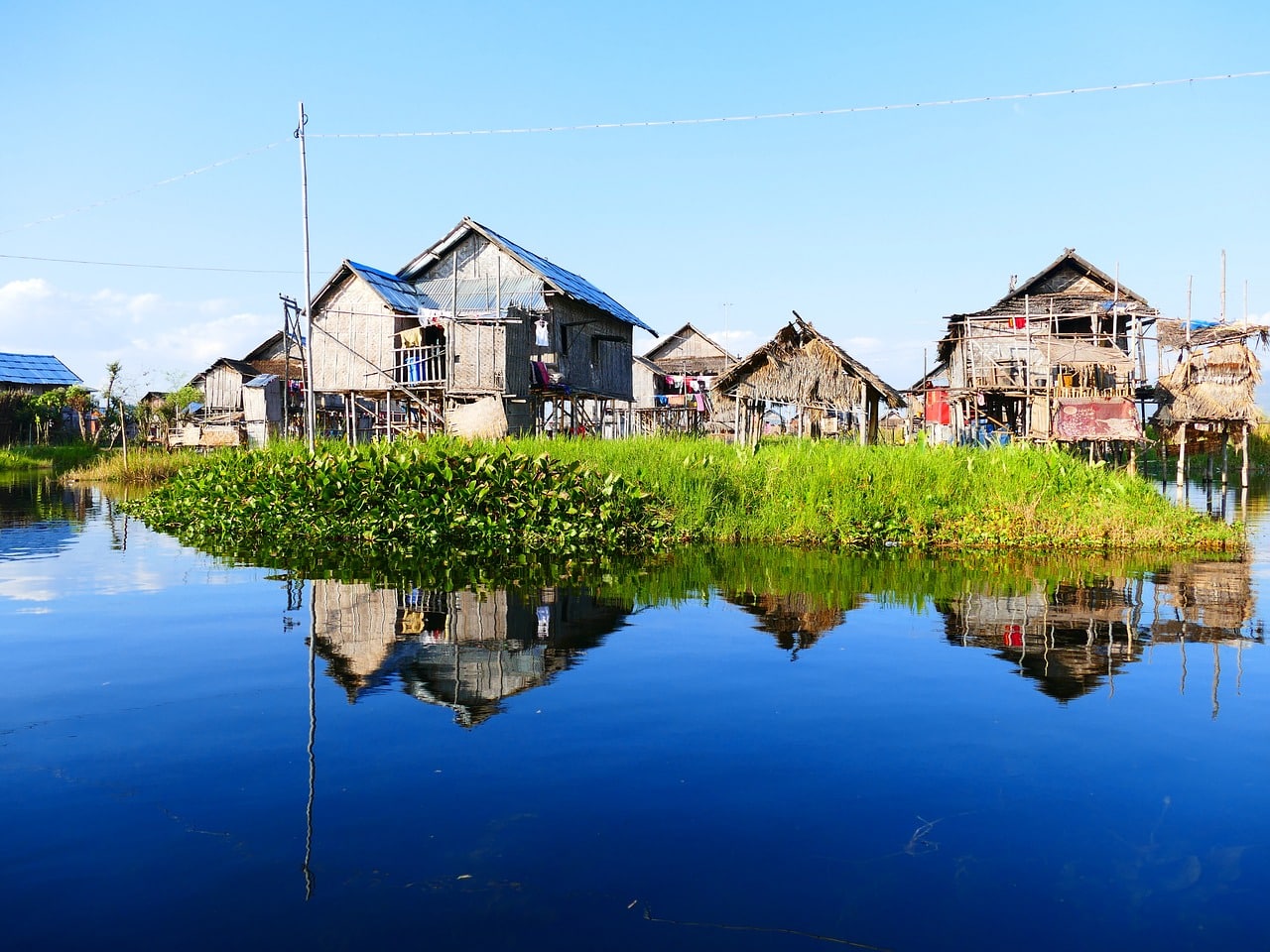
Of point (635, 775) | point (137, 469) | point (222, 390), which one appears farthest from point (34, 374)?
point (635, 775)

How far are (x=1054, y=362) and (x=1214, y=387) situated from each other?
4.72m

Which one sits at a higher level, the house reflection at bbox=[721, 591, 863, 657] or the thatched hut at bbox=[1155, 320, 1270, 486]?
the thatched hut at bbox=[1155, 320, 1270, 486]

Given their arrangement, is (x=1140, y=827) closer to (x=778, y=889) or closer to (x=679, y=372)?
(x=778, y=889)

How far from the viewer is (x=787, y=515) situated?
14273 mm

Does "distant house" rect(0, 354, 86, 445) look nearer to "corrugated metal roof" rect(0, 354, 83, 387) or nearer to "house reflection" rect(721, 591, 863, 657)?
"corrugated metal roof" rect(0, 354, 83, 387)

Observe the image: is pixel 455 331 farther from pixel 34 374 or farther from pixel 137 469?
pixel 34 374

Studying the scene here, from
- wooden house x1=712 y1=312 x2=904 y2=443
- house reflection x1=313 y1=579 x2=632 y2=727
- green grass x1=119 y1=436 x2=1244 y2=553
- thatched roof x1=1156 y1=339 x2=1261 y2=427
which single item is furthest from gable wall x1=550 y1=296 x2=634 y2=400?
house reflection x1=313 y1=579 x2=632 y2=727

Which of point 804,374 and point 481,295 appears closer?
point 804,374

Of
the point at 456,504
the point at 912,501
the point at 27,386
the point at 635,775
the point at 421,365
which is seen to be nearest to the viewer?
the point at 635,775

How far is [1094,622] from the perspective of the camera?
28.6ft

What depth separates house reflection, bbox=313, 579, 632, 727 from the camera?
6.67 meters

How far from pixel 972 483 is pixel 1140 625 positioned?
5.91 metres

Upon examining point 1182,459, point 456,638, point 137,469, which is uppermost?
point 1182,459

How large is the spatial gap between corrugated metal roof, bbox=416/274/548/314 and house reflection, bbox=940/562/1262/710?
17154 millimetres
